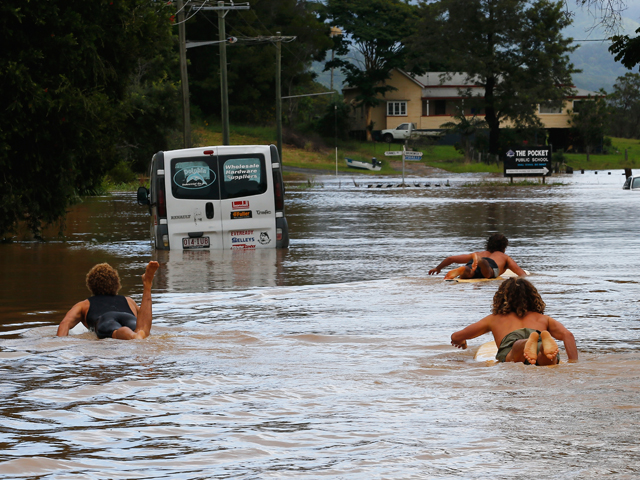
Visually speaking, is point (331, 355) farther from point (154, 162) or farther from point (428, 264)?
point (154, 162)

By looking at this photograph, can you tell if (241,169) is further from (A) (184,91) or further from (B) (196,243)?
(A) (184,91)

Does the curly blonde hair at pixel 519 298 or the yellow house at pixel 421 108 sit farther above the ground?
the yellow house at pixel 421 108

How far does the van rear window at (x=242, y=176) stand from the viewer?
16594mm

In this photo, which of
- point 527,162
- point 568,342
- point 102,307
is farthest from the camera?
point 527,162

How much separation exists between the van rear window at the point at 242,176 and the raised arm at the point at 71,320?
730 centimetres

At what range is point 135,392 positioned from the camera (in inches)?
278

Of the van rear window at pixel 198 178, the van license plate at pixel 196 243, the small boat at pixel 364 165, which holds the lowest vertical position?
the van license plate at pixel 196 243

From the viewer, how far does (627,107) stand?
12000 centimetres

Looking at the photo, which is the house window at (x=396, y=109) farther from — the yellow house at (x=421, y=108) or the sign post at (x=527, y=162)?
the sign post at (x=527, y=162)

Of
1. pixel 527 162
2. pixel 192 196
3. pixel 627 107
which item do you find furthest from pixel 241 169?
pixel 627 107

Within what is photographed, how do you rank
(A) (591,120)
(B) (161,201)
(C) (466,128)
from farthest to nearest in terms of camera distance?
(A) (591,120), (C) (466,128), (B) (161,201)

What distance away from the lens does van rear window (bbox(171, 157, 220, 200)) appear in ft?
54.2

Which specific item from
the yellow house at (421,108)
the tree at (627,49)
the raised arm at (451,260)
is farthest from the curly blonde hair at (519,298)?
the yellow house at (421,108)

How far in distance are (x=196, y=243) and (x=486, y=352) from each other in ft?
30.4
